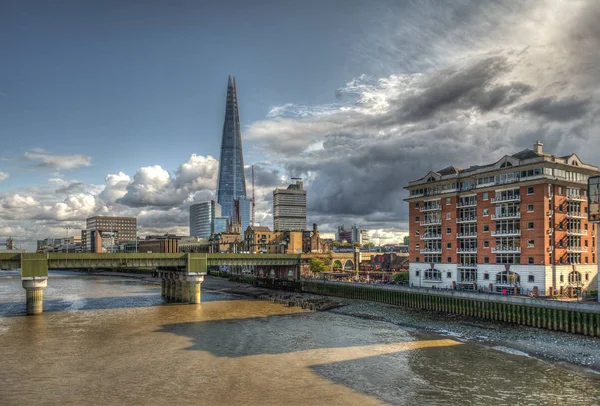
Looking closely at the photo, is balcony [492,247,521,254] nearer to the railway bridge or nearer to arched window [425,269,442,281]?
arched window [425,269,442,281]

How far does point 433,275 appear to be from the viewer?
99000 millimetres

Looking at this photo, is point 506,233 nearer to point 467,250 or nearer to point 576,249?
point 467,250

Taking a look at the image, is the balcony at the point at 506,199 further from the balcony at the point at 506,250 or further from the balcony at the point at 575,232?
the balcony at the point at 575,232

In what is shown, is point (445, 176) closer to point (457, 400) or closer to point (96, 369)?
point (457, 400)

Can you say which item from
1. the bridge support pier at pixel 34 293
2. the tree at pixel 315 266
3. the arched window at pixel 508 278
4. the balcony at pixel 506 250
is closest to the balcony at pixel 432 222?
the balcony at pixel 506 250

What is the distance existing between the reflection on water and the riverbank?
136 inches

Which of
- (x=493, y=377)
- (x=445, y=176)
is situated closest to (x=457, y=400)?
(x=493, y=377)

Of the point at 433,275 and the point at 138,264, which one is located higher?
the point at 138,264

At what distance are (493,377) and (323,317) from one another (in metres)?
40.2

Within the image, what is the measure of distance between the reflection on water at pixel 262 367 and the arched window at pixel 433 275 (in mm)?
32411

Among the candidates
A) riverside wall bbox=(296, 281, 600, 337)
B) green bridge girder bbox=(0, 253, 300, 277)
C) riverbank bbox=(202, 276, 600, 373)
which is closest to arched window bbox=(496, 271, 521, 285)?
riverside wall bbox=(296, 281, 600, 337)

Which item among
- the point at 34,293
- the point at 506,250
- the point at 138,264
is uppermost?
the point at 506,250

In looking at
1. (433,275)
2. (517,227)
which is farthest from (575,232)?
(433,275)

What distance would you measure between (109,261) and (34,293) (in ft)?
61.6
